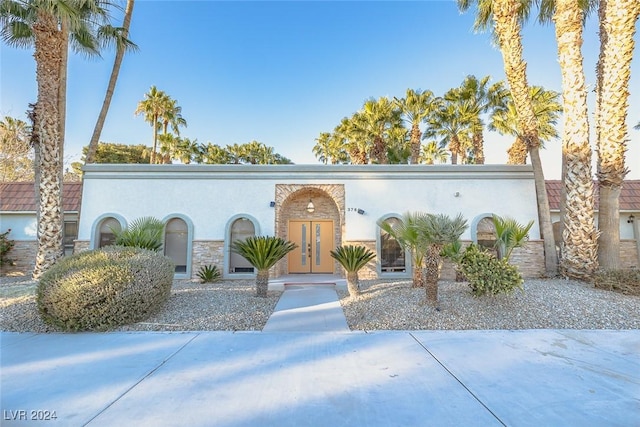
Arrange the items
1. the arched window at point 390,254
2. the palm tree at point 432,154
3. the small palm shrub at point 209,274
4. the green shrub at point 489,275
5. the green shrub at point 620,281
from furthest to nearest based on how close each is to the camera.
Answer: the palm tree at point 432,154 < the arched window at point 390,254 < the small palm shrub at point 209,274 < the green shrub at point 620,281 < the green shrub at point 489,275

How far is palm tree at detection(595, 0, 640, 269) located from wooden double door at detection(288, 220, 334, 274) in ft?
29.7

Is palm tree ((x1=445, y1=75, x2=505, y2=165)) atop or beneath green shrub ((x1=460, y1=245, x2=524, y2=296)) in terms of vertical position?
atop

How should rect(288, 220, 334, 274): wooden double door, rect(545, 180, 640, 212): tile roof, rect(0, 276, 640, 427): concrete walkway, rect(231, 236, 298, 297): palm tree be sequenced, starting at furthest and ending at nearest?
rect(545, 180, 640, 212): tile roof
rect(288, 220, 334, 274): wooden double door
rect(231, 236, 298, 297): palm tree
rect(0, 276, 640, 427): concrete walkway

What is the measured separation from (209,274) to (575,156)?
12.6m

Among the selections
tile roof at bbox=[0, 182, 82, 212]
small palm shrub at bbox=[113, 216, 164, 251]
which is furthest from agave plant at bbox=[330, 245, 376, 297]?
tile roof at bbox=[0, 182, 82, 212]

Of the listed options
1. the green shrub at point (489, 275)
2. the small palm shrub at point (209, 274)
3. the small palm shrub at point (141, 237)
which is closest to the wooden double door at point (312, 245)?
the small palm shrub at point (209, 274)

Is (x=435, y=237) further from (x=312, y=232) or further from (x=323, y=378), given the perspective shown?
(x=312, y=232)

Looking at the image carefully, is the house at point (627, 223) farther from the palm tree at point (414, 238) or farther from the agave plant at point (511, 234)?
the palm tree at point (414, 238)

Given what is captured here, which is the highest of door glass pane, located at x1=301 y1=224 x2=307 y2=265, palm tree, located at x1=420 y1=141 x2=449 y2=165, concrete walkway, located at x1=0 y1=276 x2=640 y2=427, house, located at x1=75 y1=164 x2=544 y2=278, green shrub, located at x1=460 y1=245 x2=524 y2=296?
palm tree, located at x1=420 y1=141 x2=449 y2=165

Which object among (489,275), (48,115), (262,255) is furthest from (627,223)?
(48,115)

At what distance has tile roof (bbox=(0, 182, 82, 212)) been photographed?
41.2 ft

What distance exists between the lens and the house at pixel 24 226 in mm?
12289

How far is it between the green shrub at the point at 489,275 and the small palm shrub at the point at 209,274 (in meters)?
7.88

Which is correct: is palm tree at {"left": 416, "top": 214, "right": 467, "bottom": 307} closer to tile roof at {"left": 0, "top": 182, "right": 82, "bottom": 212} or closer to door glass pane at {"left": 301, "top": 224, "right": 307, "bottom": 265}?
door glass pane at {"left": 301, "top": 224, "right": 307, "bottom": 265}
